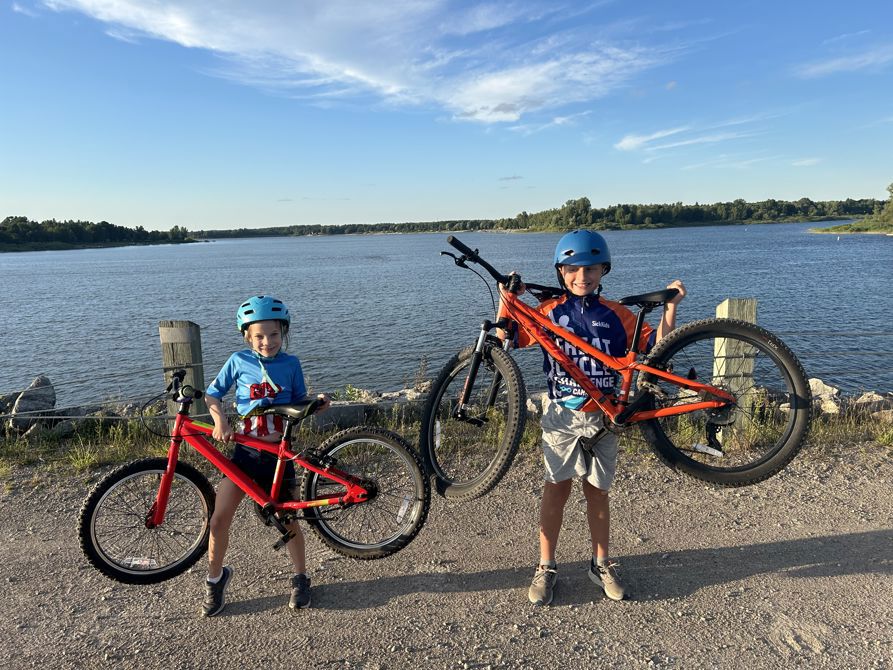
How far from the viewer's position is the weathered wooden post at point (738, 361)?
19.6 ft

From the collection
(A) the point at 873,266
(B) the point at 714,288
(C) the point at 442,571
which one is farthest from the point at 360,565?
(A) the point at 873,266

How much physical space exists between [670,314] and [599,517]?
143 cm

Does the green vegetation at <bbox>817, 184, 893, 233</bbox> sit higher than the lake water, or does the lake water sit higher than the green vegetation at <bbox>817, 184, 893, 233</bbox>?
the green vegetation at <bbox>817, 184, 893, 233</bbox>

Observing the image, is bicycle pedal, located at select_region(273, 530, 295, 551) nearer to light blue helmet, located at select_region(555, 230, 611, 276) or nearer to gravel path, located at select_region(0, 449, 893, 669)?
gravel path, located at select_region(0, 449, 893, 669)

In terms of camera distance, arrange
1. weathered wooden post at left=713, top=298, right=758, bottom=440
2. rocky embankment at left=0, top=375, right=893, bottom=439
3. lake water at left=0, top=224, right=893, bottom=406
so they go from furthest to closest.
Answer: lake water at left=0, top=224, right=893, bottom=406, rocky embankment at left=0, top=375, right=893, bottom=439, weathered wooden post at left=713, top=298, right=758, bottom=440

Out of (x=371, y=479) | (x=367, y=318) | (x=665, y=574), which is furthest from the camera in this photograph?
(x=367, y=318)

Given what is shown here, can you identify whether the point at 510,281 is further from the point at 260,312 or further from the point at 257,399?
the point at 257,399

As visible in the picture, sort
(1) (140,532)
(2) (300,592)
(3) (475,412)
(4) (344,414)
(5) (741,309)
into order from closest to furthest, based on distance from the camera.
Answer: (2) (300,592) → (1) (140,532) → (3) (475,412) → (5) (741,309) → (4) (344,414)

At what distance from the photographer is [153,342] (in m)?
23.1

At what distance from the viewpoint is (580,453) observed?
3.69 meters

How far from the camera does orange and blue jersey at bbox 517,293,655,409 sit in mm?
3738

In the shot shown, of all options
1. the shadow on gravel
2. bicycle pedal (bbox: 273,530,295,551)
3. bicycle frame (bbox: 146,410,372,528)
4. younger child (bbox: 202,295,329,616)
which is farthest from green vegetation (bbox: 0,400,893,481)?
bicycle pedal (bbox: 273,530,295,551)

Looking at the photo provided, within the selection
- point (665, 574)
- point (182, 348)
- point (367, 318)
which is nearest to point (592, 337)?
point (665, 574)

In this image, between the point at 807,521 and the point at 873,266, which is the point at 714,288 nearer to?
the point at 873,266
